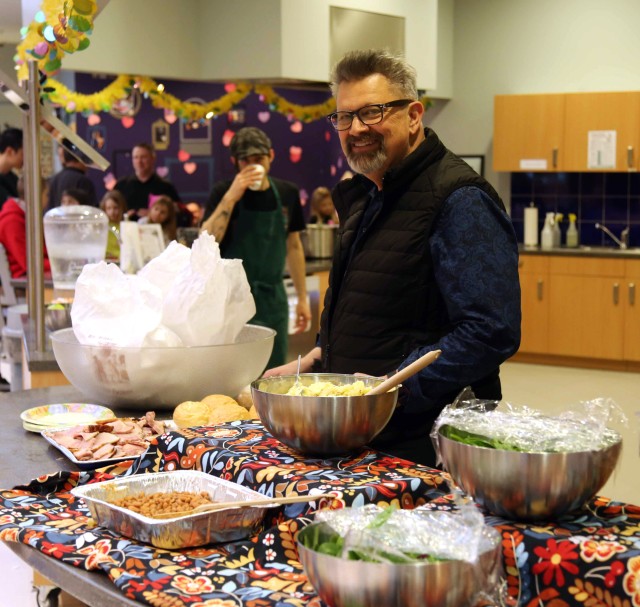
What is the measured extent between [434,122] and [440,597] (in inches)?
353

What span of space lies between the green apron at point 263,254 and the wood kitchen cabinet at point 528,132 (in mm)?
4237

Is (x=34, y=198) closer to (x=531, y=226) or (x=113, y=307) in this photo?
(x=113, y=307)

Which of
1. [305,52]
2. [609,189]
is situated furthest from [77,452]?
[609,189]

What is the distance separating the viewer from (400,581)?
1229mm

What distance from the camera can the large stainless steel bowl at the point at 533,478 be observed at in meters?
1.42


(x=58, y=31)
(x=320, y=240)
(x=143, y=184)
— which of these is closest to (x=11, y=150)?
(x=143, y=184)

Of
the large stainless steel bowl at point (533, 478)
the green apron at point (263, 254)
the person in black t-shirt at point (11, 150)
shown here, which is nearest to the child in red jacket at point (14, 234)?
the person in black t-shirt at point (11, 150)

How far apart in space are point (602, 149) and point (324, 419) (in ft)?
24.3

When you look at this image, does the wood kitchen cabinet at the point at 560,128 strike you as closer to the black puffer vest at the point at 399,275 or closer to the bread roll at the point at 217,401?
the black puffer vest at the point at 399,275

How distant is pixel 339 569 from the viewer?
1.25 m

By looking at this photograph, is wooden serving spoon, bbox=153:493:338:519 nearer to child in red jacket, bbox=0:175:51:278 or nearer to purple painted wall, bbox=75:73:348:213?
child in red jacket, bbox=0:175:51:278

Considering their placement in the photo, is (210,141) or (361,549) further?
(210,141)

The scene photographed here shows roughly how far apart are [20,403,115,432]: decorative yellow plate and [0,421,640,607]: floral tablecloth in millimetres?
549

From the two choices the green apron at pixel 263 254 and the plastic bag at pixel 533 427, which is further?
the green apron at pixel 263 254
